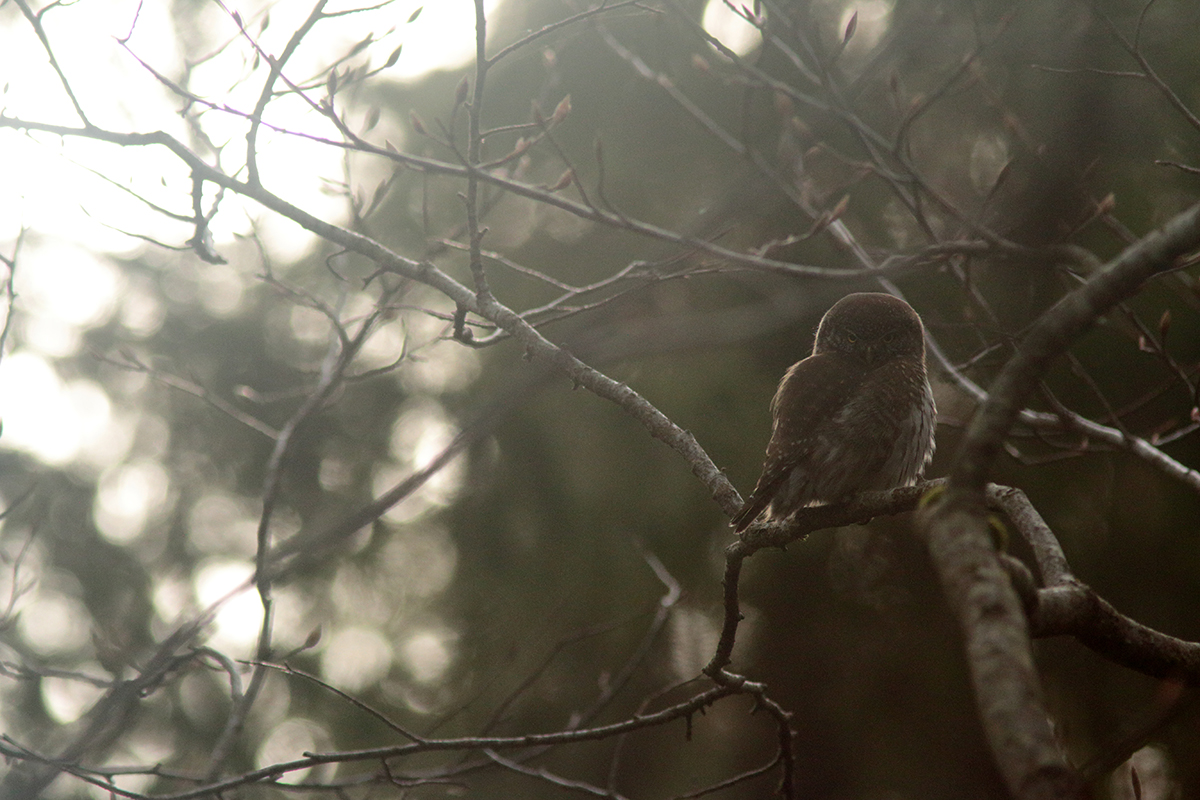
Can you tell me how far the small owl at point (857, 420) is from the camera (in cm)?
348

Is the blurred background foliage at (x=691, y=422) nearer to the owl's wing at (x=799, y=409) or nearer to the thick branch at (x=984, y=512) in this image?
the owl's wing at (x=799, y=409)

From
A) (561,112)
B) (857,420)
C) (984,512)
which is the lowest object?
(984,512)

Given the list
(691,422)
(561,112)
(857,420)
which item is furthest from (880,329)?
(691,422)

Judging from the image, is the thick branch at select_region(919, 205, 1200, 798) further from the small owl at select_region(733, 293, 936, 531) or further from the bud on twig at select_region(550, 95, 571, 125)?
the bud on twig at select_region(550, 95, 571, 125)

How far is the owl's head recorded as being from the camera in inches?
152

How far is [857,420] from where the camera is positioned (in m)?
3.50

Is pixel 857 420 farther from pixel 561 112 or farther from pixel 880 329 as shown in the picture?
pixel 561 112

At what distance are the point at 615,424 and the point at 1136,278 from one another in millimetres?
5868

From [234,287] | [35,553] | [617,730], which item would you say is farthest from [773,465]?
[35,553]

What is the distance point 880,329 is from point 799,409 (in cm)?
59

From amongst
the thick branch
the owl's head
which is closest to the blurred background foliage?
the owl's head

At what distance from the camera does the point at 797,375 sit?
3.82 metres

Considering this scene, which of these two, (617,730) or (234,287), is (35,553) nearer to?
(234,287)

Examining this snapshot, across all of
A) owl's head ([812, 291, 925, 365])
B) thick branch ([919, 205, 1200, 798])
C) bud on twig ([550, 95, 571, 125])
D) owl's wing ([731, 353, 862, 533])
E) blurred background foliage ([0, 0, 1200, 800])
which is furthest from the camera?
blurred background foliage ([0, 0, 1200, 800])
